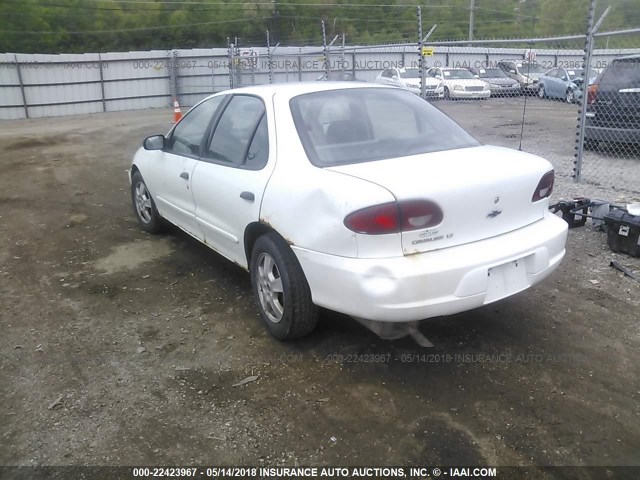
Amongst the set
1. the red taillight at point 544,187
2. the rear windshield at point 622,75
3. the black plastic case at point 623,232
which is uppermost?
the rear windshield at point 622,75

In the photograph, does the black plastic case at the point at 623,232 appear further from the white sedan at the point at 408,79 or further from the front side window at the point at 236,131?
the white sedan at the point at 408,79

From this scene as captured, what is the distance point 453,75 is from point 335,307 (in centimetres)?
2193

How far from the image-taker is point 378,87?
421cm

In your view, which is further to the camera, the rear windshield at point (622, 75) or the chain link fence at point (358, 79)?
the chain link fence at point (358, 79)

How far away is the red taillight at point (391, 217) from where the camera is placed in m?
2.91

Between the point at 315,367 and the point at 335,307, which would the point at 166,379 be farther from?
the point at 335,307

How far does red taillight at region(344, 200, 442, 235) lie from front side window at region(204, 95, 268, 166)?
41.8 inches

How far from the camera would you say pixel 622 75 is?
8617mm

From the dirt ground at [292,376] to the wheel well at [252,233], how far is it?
523 mm

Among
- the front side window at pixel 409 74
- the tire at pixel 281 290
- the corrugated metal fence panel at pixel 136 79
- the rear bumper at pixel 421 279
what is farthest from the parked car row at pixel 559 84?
the tire at pixel 281 290

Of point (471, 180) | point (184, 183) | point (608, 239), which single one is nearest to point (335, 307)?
point (471, 180)

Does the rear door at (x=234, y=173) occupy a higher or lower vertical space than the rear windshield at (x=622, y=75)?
lower

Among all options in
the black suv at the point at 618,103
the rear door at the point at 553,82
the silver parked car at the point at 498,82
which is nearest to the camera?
the black suv at the point at 618,103

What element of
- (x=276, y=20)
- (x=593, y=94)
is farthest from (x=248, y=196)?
(x=276, y=20)
